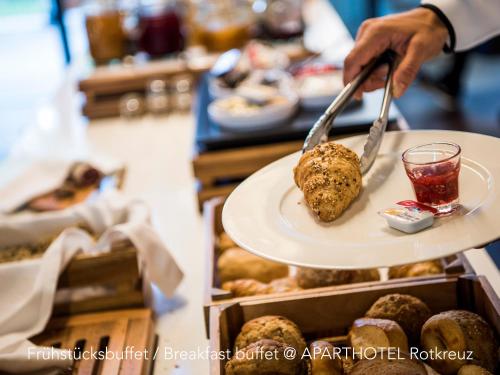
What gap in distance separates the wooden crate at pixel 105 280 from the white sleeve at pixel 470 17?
80 cm

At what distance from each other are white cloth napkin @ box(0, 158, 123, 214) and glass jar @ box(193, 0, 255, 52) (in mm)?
1120

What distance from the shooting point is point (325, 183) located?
3.15 feet

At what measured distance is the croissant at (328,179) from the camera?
3.10 feet

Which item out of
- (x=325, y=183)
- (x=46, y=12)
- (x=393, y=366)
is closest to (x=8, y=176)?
(x=325, y=183)

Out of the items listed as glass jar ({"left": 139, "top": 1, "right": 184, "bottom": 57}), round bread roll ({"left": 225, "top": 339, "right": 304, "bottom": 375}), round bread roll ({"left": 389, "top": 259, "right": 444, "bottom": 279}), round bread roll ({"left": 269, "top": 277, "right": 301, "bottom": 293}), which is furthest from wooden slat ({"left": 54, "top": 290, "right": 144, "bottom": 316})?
glass jar ({"left": 139, "top": 1, "right": 184, "bottom": 57})

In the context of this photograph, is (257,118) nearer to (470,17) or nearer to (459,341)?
(470,17)

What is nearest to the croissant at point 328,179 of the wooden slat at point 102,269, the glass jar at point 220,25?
the wooden slat at point 102,269

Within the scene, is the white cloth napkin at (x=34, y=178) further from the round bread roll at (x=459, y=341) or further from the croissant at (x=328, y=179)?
the round bread roll at (x=459, y=341)

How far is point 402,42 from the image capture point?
132cm

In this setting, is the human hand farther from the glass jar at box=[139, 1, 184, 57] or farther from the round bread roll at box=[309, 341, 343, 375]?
the glass jar at box=[139, 1, 184, 57]

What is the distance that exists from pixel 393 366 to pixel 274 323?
22 centimetres

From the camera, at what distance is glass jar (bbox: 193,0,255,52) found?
303 cm

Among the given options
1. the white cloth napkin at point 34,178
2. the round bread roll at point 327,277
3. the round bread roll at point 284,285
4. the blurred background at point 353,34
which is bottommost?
the blurred background at point 353,34

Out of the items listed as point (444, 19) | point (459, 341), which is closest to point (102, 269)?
point (459, 341)
